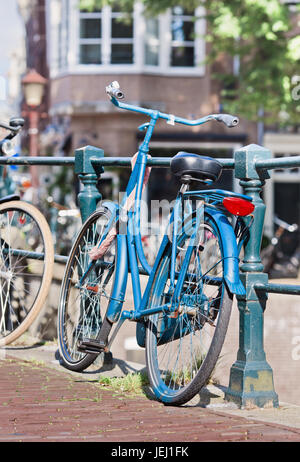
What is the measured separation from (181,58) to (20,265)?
689 inches

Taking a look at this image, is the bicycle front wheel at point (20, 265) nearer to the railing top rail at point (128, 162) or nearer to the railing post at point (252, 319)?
the railing top rail at point (128, 162)

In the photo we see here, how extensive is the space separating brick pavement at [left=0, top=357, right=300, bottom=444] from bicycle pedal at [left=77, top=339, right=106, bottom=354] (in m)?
0.16

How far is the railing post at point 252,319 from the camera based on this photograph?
4.06 meters

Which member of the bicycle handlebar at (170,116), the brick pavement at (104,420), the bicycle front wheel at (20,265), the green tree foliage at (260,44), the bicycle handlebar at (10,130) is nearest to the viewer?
the brick pavement at (104,420)

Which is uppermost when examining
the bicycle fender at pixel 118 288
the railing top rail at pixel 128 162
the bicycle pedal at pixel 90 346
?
the railing top rail at pixel 128 162

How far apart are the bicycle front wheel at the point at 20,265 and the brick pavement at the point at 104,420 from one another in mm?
783

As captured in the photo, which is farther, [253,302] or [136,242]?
[136,242]

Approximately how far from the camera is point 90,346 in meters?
4.48

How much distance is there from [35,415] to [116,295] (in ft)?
2.89

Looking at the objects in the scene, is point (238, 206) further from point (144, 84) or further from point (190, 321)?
point (144, 84)

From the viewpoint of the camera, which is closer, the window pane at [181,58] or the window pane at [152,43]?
the window pane at [152,43]

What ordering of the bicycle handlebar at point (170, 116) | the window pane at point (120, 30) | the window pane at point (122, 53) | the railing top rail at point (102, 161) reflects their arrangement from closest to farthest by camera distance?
the bicycle handlebar at point (170, 116)
the railing top rail at point (102, 161)
the window pane at point (122, 53)
the window pane at point (120, 30)

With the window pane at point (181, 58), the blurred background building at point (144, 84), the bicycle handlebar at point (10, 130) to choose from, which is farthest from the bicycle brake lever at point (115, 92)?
the window pane at point (181, 58)

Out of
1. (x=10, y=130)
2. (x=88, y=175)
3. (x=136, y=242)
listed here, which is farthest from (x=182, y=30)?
(x=136, y=242)
